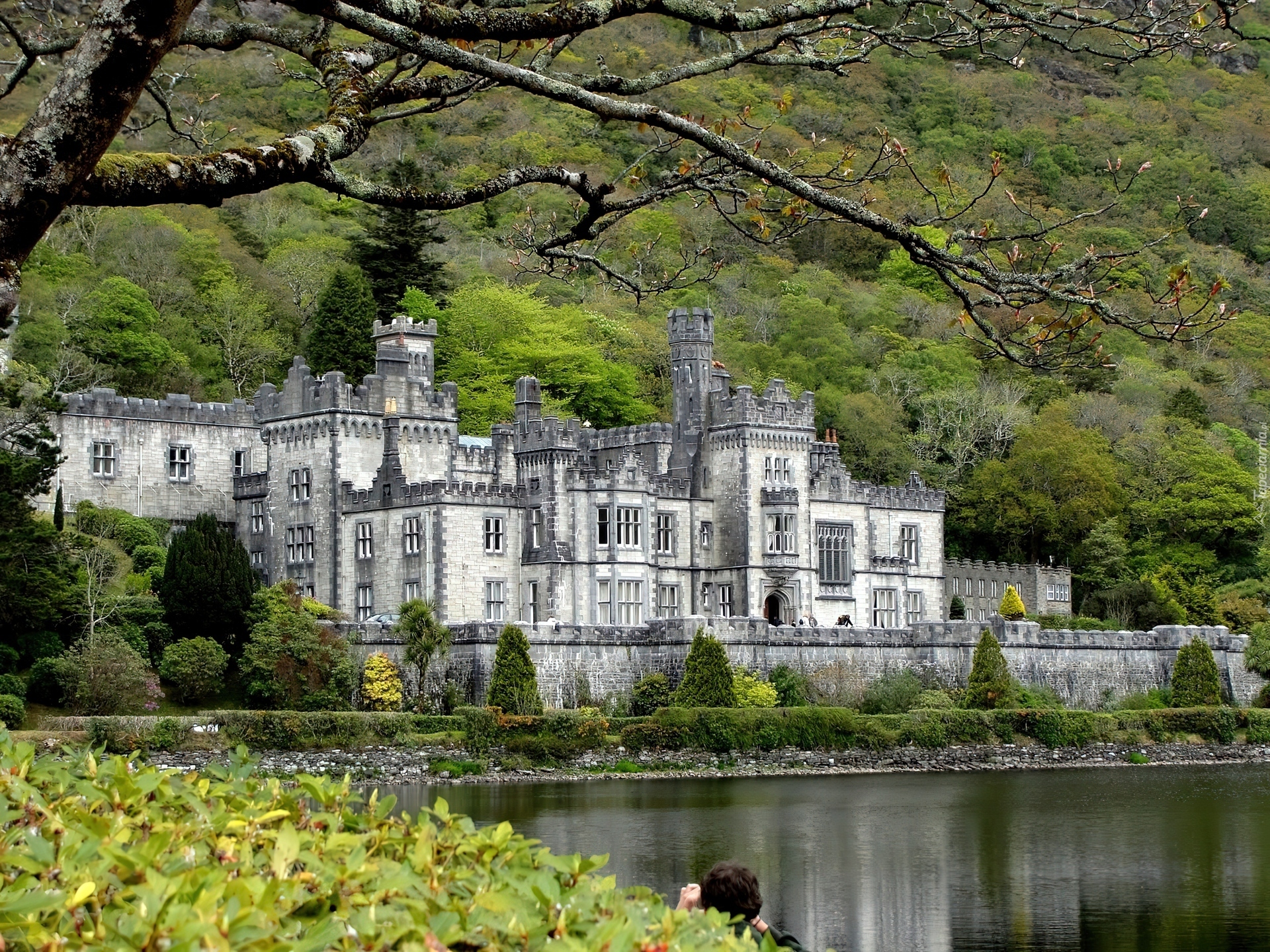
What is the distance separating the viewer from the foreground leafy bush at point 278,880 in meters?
7.00

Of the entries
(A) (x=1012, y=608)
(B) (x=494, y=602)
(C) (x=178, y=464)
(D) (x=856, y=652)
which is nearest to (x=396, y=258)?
(C) (x=178, y=464)

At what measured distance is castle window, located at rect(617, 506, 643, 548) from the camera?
58.1 meters

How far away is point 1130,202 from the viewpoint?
353ft

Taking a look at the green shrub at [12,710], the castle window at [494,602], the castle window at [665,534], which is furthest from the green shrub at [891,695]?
the green shrub at [12,710]

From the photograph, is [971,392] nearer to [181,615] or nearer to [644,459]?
[644,459]

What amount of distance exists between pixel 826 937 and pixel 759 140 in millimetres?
13155

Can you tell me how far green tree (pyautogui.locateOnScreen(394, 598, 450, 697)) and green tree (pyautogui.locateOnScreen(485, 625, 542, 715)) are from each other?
1.65 m

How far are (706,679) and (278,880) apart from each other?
43.5 metres

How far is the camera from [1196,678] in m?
60.8

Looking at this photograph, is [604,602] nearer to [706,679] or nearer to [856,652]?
[706,679]

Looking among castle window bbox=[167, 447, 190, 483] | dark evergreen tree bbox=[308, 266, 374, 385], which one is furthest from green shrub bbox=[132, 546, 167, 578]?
dark evergreen tree bbox=[308, 266, 374, 385]

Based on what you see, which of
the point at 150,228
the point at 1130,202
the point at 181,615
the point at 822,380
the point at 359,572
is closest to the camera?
the point at 181,615

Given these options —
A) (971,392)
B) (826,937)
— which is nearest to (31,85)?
(971,392)

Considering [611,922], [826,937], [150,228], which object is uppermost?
[150,228]
